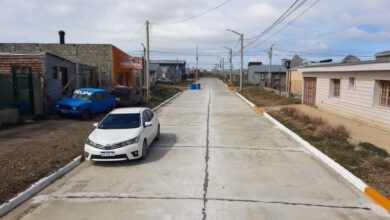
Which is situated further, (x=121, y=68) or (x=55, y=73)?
(x=121, y=68)

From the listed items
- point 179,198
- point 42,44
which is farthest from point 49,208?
point 42,44

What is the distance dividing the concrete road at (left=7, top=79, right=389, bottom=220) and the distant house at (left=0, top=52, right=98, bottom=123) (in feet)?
28.1

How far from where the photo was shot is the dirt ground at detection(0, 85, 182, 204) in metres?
7.94

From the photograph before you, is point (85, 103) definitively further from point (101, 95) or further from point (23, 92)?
point (23, 92)

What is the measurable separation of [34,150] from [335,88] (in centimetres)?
1812

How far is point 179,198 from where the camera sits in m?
7.09

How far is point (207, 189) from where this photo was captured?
7.67 metres

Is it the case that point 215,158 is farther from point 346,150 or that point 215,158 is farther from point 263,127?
point 263,127

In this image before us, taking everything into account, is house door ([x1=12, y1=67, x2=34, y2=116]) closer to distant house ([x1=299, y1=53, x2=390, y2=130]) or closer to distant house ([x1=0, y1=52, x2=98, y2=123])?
distant house ([x1=0, y1=52, x2=98, y2=123])

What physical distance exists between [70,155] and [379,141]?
34.4 feet

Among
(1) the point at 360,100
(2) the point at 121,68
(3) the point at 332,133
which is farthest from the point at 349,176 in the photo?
(2) the point at 121,68

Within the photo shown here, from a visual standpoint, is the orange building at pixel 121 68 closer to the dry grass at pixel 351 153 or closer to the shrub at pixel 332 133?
the dry grass at pixel 351 153

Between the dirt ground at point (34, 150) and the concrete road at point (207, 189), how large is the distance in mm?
591

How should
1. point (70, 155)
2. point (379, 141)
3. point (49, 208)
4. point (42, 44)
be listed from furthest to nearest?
point (42, 44) → point (379, 141) → point (70, 155) → point (49, 208)
